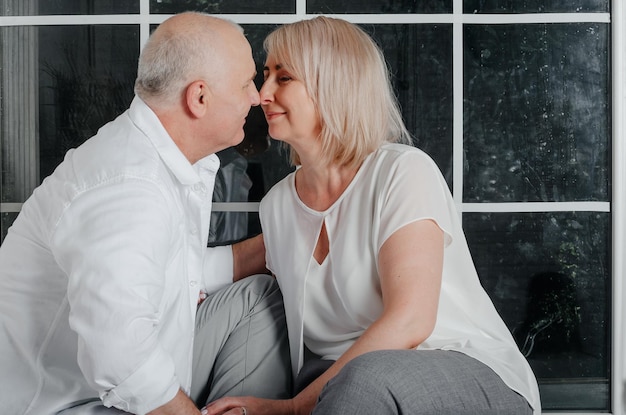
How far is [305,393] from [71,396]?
0.60 meters

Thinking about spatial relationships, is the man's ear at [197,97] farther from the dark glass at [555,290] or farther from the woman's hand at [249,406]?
the dark glass at [555,290]

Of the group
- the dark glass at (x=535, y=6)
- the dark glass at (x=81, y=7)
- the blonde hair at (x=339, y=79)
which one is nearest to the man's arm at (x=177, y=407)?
the blonde hair at (x=339, y=79)

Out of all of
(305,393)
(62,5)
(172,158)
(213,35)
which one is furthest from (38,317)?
(62,5)

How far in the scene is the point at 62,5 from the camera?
252 centimetres

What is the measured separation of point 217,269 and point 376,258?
0.61 meters

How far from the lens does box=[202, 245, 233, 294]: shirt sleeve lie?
2361mm

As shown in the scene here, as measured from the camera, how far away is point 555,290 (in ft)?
8.53

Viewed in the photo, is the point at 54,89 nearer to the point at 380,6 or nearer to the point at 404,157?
the point at 380,6

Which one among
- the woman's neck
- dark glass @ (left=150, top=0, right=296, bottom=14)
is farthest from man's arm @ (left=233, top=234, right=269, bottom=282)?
dark glass @ (left=150, top=0, right=296, bottom=14)

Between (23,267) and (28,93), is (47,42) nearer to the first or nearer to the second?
(28,93)

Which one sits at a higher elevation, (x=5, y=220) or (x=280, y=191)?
(x=280, y=191)

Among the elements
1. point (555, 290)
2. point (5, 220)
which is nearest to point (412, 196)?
point (555, 290)

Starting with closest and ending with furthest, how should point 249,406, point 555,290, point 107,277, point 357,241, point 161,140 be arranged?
point 107,277
point 161,140
point 249,406
point 357,241
point 555,290

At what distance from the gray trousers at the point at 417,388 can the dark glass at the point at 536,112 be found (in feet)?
3.08
